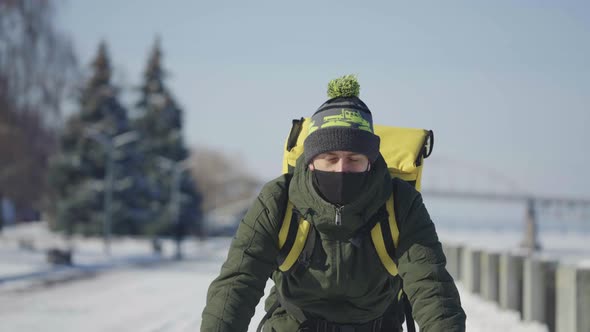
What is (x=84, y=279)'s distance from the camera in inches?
914

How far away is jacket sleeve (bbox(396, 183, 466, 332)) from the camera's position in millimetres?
2822

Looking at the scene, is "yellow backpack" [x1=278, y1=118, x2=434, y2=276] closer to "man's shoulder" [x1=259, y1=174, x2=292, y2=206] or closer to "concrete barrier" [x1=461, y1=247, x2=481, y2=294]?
"man's shoulder" [x1=259, y1=174, x2=292, y2=206]

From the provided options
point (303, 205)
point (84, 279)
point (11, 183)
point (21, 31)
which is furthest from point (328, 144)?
point (11, 183)

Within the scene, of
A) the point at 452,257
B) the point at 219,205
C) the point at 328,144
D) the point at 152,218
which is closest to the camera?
the point at 328,144

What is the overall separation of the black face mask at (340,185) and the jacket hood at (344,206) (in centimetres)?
3

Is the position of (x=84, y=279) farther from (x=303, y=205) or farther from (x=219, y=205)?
(x=219, y=205)

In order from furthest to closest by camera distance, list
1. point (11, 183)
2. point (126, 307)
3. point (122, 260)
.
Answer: point (11, 183) < point (122, 260) < point (126, 307)

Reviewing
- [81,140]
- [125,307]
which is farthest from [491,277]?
[81,140]

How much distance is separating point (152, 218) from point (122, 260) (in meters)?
19.6

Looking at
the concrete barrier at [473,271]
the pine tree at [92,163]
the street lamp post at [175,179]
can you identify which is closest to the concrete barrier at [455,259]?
the concrete barrier at [473,271]

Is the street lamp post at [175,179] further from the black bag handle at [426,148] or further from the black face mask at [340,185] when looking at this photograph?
the black face mask at [340,185]

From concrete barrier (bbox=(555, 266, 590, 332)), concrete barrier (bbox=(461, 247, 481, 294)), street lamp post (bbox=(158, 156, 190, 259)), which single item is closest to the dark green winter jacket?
concrete barrier (bbox=(555, 266, 590, 332))

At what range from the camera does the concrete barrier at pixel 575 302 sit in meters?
7.44

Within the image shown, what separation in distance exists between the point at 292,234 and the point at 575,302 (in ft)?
17.0
